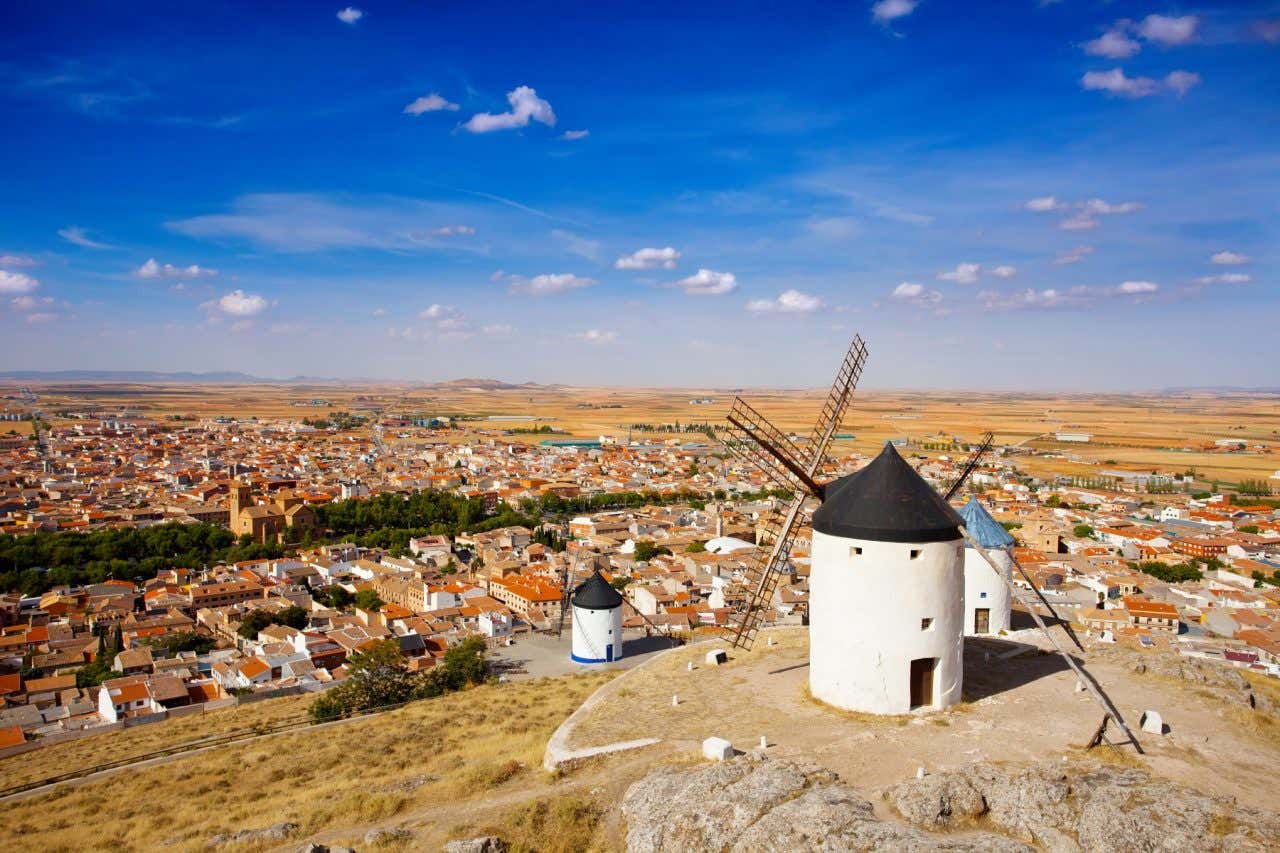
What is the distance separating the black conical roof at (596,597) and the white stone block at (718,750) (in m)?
16.3

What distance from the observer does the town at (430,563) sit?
32.9 metres

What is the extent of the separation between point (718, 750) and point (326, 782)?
26.3 feet

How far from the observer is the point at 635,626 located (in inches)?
1330

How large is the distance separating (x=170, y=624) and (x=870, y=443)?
11432 centimetres

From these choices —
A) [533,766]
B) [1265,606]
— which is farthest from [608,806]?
[1265,606]

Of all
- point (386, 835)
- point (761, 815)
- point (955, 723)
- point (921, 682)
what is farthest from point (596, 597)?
point (761, 815)

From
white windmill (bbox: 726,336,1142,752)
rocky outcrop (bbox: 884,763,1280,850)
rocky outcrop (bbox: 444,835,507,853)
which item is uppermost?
white windmill (bbox: 726,336,1142,752)

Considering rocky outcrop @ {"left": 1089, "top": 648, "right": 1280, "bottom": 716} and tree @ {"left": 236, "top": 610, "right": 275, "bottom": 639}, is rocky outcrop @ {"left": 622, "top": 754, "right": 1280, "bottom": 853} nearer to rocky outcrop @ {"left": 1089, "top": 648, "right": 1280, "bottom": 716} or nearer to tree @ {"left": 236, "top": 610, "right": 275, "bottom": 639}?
rocky outcrop @ {"left": 1089, "top": 648, "right": 1280, "bottom": 716}

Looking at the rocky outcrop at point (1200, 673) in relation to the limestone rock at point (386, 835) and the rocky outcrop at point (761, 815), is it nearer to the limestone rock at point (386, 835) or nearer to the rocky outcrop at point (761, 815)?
the rocky outcrop at point (761, 815)

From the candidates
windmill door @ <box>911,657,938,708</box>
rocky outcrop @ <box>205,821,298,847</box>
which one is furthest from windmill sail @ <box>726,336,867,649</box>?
rocky outcrop @ <box>205,821,298,847</box>

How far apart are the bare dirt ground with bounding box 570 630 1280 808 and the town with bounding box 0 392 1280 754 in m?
2.07

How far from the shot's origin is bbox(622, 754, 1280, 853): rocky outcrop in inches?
324

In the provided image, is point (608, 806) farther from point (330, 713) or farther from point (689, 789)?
point (330, 713)

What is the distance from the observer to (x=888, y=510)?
12.1m
